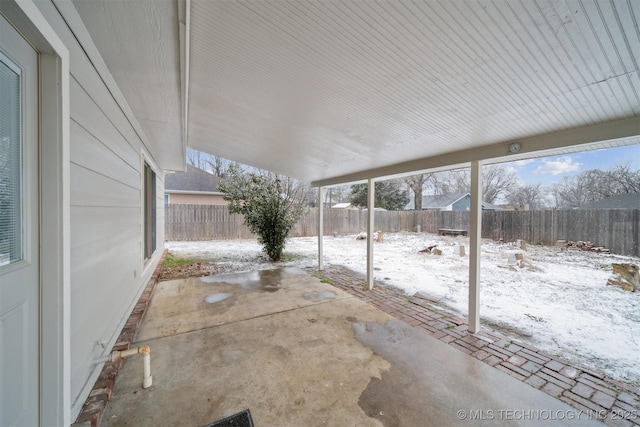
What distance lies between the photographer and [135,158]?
133 inches

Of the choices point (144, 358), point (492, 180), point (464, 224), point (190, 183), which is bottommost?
point (144, 358)

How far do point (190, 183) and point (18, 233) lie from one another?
14.6 meters

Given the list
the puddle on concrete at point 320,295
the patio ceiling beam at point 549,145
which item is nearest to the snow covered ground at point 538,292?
→ the puddle on concrete at point 320,295

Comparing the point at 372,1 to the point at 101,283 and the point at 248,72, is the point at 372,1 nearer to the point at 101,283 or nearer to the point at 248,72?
the point at 248,72

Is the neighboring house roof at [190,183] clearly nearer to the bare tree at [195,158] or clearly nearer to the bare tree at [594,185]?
the bare tree at [195,158]

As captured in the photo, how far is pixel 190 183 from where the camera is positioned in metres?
14.4

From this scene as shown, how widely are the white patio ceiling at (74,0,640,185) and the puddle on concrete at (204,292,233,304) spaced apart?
2603 mm

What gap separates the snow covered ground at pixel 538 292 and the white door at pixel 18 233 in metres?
4.00

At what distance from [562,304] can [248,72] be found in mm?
5372

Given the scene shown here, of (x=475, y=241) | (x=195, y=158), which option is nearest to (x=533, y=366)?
(x=475, y=241)

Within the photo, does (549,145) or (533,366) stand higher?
(549,145)

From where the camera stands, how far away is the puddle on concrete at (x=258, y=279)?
4604 millimetres

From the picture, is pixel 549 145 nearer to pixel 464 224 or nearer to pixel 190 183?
pixel 464 224

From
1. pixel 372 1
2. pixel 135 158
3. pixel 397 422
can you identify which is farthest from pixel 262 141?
pixel 397 422
